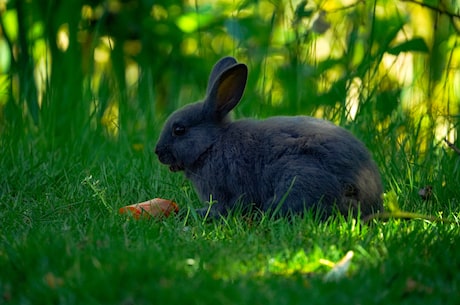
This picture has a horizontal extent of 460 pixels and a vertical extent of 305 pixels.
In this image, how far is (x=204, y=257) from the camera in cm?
340

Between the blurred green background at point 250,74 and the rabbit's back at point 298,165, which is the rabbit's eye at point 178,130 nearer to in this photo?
the rabbit's back at point 298,165

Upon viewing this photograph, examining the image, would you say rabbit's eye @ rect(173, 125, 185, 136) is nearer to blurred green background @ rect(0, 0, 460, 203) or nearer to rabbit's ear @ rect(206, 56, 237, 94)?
rabbit's ear @ rect(206, 56, 237, 94)

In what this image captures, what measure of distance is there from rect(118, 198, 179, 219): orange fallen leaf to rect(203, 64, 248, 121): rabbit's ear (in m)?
0.67

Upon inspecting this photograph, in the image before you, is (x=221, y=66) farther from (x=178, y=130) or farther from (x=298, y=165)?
(x=298, y=165)

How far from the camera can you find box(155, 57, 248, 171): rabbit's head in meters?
4.81

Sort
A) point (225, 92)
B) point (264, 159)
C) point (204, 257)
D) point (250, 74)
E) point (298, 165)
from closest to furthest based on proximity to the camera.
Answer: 1. point (204, 257)
2. point (298, 165)
3. point (264, 159)
4. point (225, 92)
5. point (250, 74)

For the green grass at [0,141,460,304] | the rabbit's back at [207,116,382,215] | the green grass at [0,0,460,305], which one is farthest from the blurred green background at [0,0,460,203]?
the green grass at [0,141,460,304]

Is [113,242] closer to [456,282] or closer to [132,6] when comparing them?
[456,282]

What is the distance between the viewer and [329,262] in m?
3.32

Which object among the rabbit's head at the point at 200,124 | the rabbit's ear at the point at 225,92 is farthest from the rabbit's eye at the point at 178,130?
the rabbit's ear at the point at 225,92

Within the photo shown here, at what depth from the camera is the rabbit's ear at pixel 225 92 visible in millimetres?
4766

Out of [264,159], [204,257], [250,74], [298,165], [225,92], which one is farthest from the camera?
[250,74]

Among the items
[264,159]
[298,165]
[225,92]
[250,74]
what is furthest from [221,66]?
[250,74]

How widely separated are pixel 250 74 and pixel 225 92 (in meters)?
2.26
